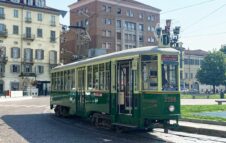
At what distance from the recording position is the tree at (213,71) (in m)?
76.5

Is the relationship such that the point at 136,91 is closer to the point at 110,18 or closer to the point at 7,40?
the point at 7,40

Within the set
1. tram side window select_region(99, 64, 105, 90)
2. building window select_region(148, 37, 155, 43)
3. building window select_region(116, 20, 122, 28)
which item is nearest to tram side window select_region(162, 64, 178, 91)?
tram side window select_region(99, 64, 105, 90)

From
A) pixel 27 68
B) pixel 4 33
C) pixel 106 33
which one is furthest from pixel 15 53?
pixel 106 33

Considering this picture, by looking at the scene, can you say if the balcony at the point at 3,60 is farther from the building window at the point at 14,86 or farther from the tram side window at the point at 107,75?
the tram side window at the point at 107,75

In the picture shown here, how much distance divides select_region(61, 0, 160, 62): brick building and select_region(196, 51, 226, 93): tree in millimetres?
15318

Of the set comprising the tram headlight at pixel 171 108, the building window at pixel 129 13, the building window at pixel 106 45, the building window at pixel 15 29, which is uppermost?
the building window at pixel 129 13

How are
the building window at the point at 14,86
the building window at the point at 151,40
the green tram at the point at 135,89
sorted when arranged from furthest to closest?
the building window at the point at 151,40 < the building window at the point at 14,86 < the green tram at the point at 135,89

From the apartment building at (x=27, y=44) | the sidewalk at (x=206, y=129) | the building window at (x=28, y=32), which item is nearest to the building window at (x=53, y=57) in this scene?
the apartment building at (x=27, y=44)

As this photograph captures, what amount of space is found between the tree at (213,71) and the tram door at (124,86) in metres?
66.0

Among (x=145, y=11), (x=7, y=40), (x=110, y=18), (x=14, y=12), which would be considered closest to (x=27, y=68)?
(x=7, y=40)

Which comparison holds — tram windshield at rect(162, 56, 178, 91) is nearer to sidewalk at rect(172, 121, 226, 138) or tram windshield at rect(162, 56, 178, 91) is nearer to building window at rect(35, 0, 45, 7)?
sidewalk at rect(172, 121, 226, 138)

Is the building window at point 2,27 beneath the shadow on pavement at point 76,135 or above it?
above

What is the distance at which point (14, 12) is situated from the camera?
6619 centimetres

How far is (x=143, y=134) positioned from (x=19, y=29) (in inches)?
2242
